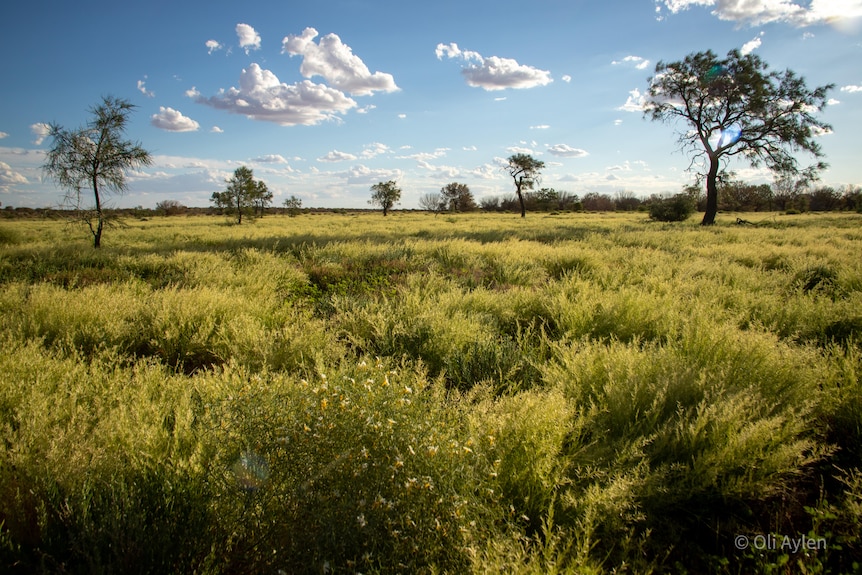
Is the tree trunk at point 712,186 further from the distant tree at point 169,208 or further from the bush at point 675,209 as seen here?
the distant tree at point 169,208

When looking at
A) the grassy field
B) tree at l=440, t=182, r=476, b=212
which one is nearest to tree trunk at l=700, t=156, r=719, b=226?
the grassy field

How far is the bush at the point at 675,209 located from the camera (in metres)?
32.6

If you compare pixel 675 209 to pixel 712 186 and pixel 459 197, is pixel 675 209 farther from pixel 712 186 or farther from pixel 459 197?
pixel 459 197

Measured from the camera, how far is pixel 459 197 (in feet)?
281

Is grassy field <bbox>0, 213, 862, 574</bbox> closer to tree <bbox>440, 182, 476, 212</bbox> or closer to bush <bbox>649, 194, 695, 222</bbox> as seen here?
bush <bbox>649, 194, 695, 222</bbox>

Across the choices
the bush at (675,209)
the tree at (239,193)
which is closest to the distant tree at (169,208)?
the tree at (239,193)

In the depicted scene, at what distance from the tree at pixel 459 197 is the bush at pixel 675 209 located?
5437cm

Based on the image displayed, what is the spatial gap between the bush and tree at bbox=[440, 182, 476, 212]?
5437cm

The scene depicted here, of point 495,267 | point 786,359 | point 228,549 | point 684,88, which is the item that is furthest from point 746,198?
point 228,549

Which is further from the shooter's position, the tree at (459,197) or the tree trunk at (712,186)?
the tree at (459,197)

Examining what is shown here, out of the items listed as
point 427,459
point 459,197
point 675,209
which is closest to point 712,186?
point 675,209

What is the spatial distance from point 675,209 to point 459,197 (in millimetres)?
56582

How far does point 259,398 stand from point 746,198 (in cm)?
7542

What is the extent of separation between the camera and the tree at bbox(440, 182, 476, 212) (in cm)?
8569
